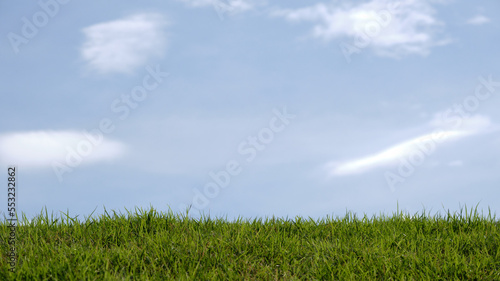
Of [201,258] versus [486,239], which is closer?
[201,258]

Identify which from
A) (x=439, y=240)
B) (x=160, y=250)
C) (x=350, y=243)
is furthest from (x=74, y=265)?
(x=439, y=240)

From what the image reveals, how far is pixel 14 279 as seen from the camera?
15.2 ft

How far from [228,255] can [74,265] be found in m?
1.55

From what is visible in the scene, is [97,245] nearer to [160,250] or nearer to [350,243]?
[160,250]

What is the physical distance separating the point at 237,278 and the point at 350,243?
158 centimetres

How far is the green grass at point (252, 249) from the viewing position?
4.95 metres

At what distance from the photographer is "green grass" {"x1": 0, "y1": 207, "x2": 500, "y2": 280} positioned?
4.95m

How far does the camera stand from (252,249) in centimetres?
556

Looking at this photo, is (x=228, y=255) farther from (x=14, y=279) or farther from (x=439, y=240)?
(x=439, y=240)

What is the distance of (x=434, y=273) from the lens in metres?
5.02

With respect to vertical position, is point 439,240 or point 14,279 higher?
point 439,240

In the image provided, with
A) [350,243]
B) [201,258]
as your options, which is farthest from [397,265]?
[201,258]

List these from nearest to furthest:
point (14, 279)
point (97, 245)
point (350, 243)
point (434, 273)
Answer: point (14, 279)
point (434, 273)
point (97, 245)
point (350, 243)

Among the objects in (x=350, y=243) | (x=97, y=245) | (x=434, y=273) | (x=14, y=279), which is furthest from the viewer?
(x=350, y=243)
